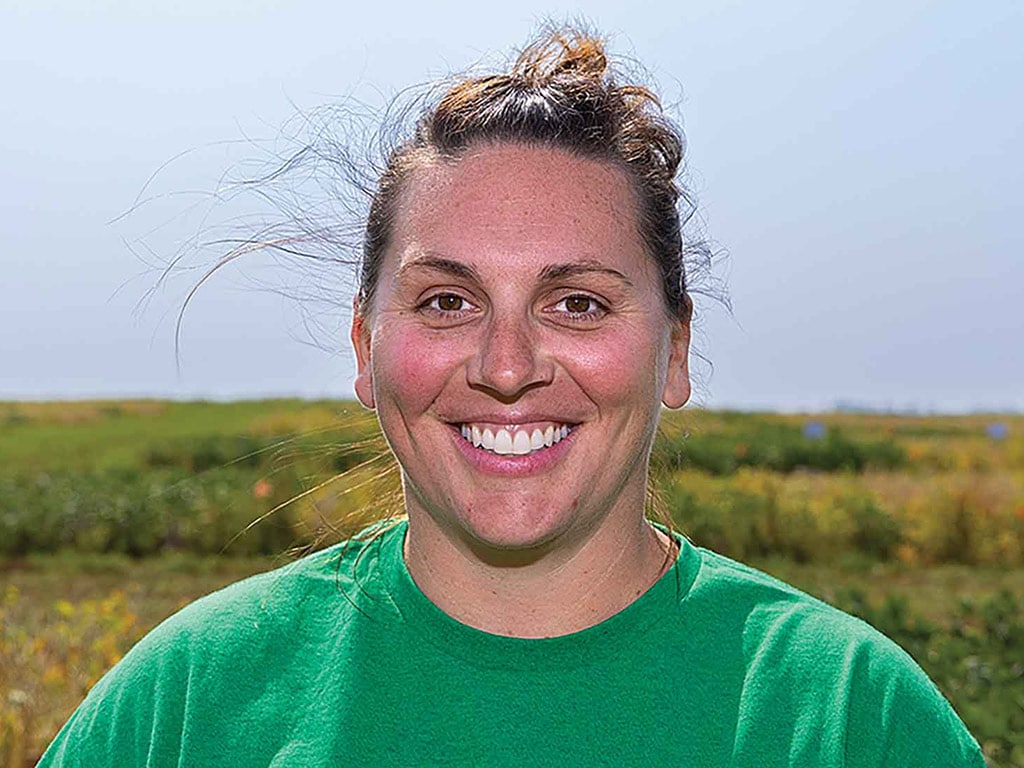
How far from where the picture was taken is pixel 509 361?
1599 mm

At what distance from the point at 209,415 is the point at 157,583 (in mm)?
14254

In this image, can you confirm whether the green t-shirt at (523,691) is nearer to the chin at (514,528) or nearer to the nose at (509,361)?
the chin at (514,528)

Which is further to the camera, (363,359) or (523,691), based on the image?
(363,359)

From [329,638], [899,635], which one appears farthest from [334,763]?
[899,635]

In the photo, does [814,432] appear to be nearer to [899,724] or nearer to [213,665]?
[899,724]

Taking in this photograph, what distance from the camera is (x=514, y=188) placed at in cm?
170

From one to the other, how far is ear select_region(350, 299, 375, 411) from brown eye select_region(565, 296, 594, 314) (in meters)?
0.34

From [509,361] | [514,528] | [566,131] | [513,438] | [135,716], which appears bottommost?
[135,716]

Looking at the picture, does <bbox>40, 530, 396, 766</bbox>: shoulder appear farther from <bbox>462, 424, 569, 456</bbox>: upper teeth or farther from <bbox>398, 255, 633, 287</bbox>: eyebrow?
<bbox>398, 255, 633, 287</bbox>: eyebrow

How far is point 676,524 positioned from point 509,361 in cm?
223

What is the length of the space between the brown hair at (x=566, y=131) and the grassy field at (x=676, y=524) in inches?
19.7

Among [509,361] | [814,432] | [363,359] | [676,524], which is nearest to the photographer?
[509,361]

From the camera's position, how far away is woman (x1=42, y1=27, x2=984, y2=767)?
165 centimetres

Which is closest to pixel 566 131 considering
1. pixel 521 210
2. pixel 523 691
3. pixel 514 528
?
pixel 521 210
